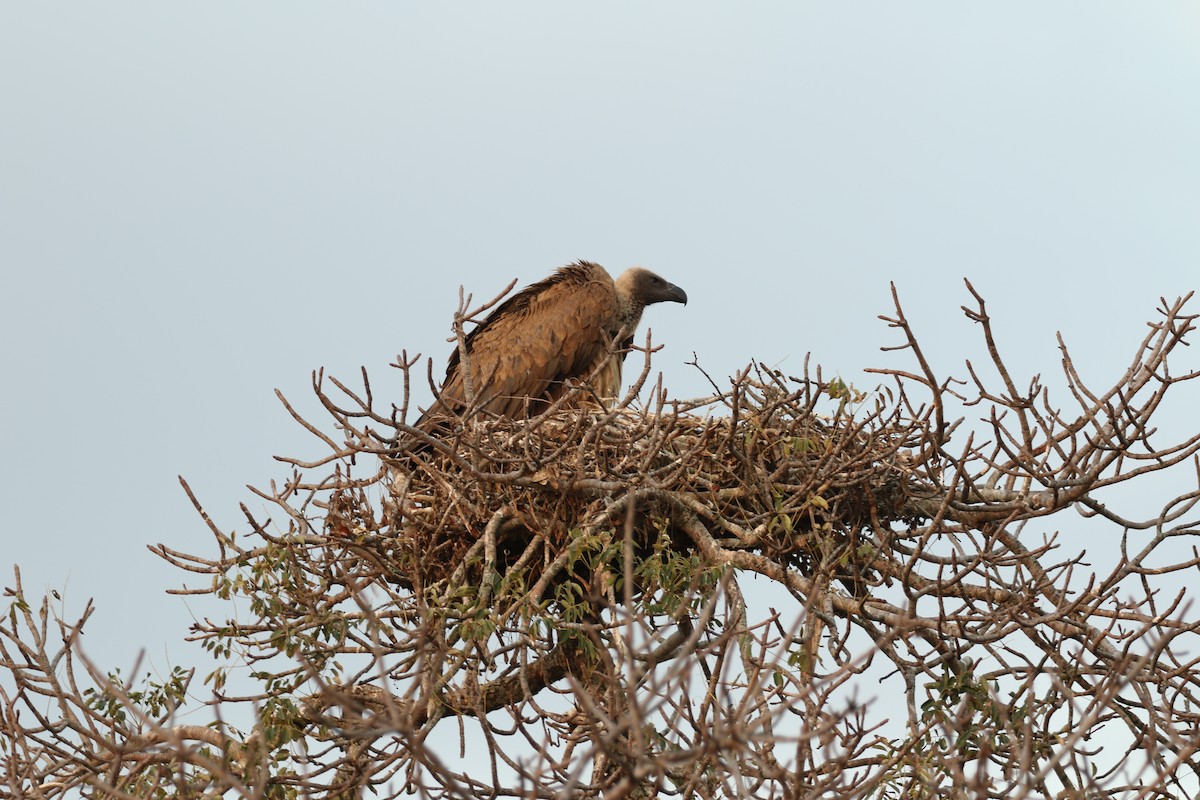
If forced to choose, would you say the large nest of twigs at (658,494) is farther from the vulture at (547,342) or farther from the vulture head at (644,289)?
the vulture head at (644,289)

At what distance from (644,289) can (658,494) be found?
4253mm

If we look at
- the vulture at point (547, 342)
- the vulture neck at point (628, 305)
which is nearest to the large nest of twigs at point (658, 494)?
the vulture at point (547, 342)

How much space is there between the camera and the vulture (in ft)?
32.5

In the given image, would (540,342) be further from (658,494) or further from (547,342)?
(658,494)

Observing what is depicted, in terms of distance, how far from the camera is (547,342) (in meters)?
10.1

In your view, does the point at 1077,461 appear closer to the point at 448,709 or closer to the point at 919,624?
the point at 919,624

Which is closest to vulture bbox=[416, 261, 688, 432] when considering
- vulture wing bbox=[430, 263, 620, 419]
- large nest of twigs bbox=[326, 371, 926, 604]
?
vulture wing bbox=[430, 263, 620, 419]

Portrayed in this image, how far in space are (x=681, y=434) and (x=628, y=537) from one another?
4.65m

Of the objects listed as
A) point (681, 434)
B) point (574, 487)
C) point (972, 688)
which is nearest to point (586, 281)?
point (681, 434)

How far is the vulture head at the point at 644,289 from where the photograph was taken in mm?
11055

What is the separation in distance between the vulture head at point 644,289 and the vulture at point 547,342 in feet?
0.37

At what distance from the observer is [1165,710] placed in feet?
19.4

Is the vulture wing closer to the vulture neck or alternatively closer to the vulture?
the vulture

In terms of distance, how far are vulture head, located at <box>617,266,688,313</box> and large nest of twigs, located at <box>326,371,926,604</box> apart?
10.5 feet
